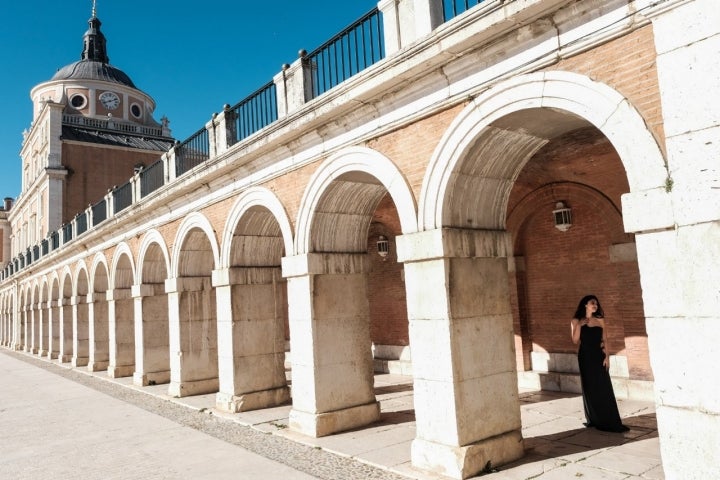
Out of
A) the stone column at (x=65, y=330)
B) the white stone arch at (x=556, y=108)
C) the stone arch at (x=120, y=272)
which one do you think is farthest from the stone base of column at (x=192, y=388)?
the stone column at (x=65, y=330)

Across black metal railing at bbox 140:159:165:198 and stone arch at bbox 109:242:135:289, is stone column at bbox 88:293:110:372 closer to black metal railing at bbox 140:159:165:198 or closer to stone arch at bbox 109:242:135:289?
stone arch at bbox 109:242:135:289

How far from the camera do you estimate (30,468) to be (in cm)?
714

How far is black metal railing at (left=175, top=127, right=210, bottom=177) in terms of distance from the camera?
11859mm

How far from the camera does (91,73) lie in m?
40.4

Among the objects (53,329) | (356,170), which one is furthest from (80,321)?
(356,170)

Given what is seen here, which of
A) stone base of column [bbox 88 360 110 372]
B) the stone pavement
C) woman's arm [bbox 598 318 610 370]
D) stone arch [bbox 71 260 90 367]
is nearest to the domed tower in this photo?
stone arch [bbox 71 260 90 367]

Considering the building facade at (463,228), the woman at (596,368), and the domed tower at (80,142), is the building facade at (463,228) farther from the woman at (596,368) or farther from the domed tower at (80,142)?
the domed tower at (80,142)

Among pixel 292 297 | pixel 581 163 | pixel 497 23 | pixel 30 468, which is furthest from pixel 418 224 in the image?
pixel 30 468

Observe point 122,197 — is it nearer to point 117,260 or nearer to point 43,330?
point 117,260

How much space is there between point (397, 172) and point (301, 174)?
2222 millimetres

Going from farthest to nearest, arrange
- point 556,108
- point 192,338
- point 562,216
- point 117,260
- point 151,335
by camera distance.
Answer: point 117,260, point 151,335, point 192,338, point 562,216, point 556,108

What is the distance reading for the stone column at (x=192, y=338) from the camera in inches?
474

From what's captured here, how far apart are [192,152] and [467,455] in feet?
30.5

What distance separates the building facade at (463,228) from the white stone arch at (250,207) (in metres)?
0.04
